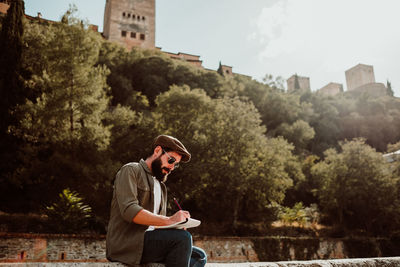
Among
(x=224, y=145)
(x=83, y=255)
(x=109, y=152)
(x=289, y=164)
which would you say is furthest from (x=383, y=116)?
(x=83, y=255)

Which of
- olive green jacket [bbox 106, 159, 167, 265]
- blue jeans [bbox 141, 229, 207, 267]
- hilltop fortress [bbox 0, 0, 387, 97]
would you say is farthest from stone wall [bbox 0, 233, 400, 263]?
hilltop fortress [bbox 0, 0, 387, 97]

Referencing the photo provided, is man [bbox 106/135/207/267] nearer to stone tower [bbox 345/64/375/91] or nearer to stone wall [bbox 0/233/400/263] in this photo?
stone wall [bbox 0/233/400/263]

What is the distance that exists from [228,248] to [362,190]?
43.8 ft

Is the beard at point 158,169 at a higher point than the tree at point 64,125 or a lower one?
lower

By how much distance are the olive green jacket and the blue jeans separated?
9 centimetres

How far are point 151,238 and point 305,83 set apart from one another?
94526 mm

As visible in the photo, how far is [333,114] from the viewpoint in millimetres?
54750

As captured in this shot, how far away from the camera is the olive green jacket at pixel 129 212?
2.58 m

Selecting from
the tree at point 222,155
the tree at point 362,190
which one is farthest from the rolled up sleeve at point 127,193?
the tree at point 362,190

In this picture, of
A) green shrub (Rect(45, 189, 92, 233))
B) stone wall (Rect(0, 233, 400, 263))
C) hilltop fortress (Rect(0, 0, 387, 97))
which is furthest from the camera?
hilltop fortress (Rect(0, 0, 387, 97))

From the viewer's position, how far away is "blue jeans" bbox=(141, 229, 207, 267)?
258cm

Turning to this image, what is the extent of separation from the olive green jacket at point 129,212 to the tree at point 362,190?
2593cm

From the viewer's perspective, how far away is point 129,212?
8.39ft

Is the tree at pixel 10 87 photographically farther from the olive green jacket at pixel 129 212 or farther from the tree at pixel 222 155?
the olive green jacket at pixel 129 212
